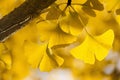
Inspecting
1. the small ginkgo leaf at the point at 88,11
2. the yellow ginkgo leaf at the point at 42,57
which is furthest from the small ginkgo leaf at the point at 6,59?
the small ginkgo leaf at the point at 88,11

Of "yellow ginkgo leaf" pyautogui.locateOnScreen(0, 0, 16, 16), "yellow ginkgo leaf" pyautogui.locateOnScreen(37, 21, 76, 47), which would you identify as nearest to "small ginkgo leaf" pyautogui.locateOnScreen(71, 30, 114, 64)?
"yellow ginkgo leaf" pyautogui.locateOnScreen(37, 21, 76, 47)

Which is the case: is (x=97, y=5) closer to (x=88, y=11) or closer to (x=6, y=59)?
(x=88, y=11)

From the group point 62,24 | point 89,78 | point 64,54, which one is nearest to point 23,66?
point 64,54

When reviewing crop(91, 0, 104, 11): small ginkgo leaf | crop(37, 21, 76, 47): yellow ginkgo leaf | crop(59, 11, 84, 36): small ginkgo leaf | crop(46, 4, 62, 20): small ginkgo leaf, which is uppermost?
crop(46, 4, 62, 20): small ginkgo leaf

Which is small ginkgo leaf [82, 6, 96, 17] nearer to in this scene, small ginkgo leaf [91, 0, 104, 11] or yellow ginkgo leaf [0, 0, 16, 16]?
small ginkgo leaf [91, 0, 104, 11]

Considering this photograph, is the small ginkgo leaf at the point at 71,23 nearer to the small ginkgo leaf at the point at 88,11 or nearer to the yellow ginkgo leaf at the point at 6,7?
the small ginkgo leaf at the point at 88,11

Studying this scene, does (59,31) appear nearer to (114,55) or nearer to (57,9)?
(57,9)
